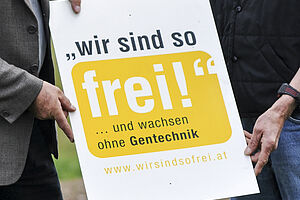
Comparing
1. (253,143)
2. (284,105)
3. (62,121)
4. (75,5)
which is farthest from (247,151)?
(75,5)

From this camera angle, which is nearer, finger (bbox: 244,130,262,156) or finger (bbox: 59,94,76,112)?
finger (bbox: 59,94,76,112)

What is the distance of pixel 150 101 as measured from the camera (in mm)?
3441

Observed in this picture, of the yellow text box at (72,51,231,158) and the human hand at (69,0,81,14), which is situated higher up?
the human hand at (69,0,81,14)

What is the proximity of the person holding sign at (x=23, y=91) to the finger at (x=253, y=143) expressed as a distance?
0.75 metres

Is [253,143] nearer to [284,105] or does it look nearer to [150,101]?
[284,105]

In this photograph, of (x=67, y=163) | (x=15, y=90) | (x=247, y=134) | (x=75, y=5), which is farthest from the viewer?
(x=67, y=163)

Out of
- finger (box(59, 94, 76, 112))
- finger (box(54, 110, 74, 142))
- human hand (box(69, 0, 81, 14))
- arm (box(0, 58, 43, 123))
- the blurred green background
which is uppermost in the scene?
human hand (box(69, 0, 81, 14))

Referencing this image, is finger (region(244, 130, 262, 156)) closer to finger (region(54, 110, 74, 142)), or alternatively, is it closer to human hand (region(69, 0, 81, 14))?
finger (region(54, 110, 74, 142))

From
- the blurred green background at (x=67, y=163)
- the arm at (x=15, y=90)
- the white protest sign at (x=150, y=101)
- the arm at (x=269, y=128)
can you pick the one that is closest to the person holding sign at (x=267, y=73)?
the arm at (x=269, y=128)

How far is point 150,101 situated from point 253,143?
47cm

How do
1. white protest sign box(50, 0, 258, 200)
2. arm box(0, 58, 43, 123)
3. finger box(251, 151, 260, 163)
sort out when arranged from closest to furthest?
arm box(0, 58, 43, 123), white protest sign box(50, 0, 258, 200), finger box(251, 151, 260, 163)

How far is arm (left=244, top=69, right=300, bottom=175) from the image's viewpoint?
344cm

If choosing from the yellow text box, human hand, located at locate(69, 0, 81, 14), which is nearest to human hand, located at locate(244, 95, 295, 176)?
the yellow text box

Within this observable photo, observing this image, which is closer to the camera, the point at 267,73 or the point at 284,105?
the point at 284,105
